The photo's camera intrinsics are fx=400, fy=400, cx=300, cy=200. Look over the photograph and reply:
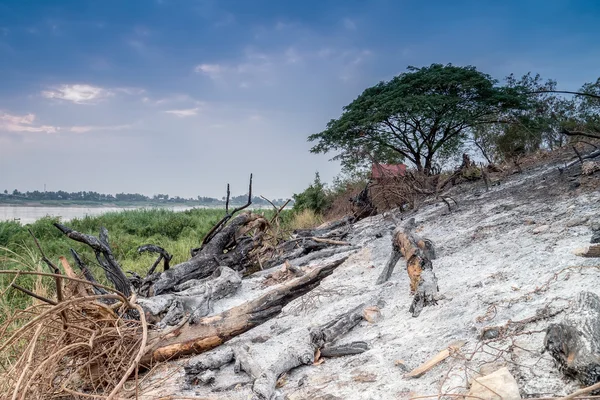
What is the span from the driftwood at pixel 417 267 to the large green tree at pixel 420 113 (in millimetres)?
10497

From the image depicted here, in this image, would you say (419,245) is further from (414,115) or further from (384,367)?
(414,115)

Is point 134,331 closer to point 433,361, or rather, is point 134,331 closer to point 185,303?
point 185,303

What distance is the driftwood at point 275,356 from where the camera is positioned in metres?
2.07

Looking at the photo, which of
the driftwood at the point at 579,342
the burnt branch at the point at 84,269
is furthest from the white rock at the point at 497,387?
the burnt branch at the point at 84,269

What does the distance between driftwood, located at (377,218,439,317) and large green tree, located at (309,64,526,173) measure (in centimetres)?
1050

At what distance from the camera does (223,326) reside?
2.79 metres

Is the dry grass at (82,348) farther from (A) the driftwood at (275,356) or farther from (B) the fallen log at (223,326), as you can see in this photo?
(A) the driftwood at (275,356)

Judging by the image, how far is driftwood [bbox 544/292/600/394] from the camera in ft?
4.38

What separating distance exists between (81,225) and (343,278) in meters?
16.3

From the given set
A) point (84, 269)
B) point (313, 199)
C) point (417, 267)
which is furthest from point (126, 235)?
point (417, 267)

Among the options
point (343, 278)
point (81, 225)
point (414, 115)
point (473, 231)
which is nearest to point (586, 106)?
point (414, 115)

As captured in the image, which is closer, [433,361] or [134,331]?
[433,361]

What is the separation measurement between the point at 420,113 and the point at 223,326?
1357 centimetres

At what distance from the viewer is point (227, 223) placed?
5.48 m
